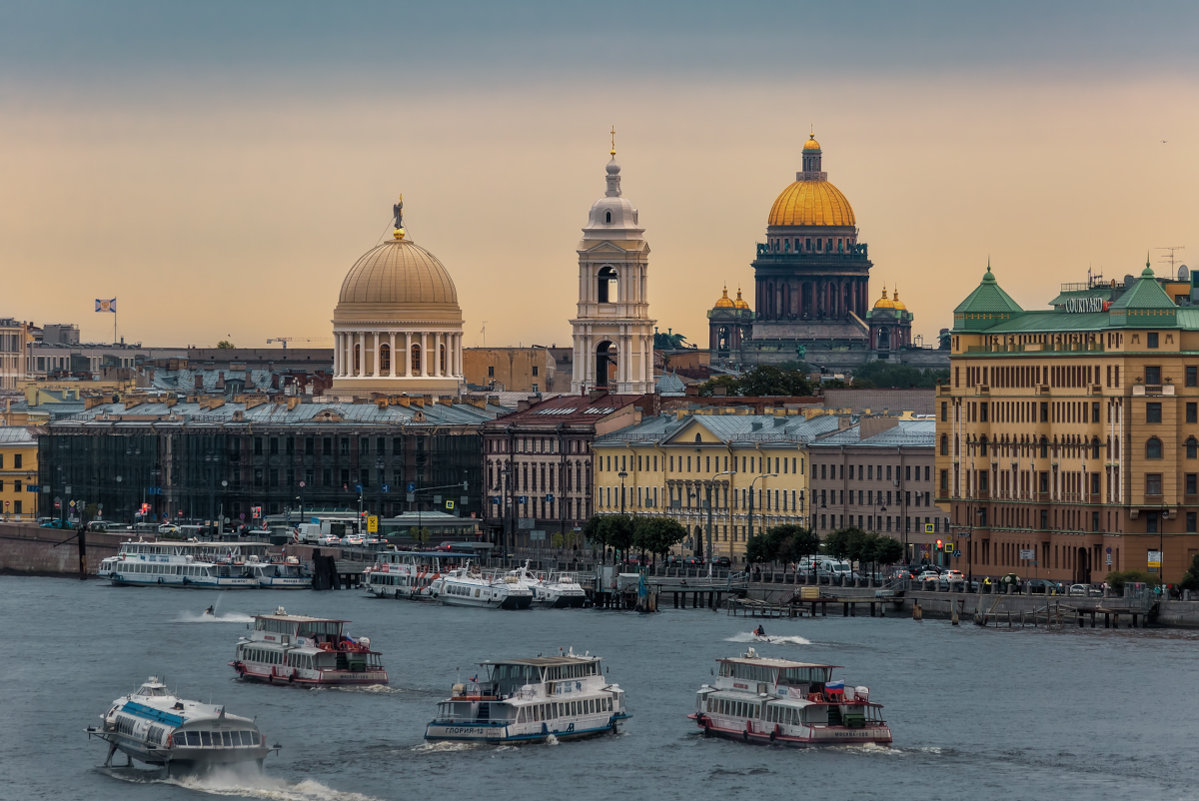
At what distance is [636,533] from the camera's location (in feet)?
461

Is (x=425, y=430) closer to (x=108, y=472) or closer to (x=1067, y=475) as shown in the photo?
(x=108, y=472)

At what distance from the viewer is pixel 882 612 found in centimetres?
12162

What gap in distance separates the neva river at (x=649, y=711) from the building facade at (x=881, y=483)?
1347cm

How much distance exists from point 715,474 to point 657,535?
26.9 ft

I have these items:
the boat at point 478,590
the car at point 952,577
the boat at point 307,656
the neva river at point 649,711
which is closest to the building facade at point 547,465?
the boat at point 478,590

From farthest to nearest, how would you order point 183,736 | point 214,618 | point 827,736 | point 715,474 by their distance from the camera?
point 715,474, point 214,618, point 827,736, point 183,736

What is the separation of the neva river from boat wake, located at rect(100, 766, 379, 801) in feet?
0.28

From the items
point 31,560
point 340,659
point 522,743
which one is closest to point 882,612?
point 340,659

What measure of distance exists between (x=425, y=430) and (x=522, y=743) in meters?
85.6

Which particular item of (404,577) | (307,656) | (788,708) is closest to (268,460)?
(404,577)

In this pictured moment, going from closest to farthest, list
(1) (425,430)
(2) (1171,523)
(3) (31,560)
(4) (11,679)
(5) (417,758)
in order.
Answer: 1. (5) (417,758)
2. (4) (11,679)
3. (2) (1171,523)
4. (3) (31,560)
5. (1) (425,430)

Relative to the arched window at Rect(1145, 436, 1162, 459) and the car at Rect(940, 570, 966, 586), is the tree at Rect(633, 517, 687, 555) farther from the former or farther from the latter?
the arched window at Rect(1145, 436, 1162, 459)

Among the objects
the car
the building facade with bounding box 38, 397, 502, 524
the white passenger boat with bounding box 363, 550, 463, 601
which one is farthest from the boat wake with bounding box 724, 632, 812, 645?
the building facade with bounding box 38, 397, 502, 524

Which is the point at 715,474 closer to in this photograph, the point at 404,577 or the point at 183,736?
the point at 404,577
